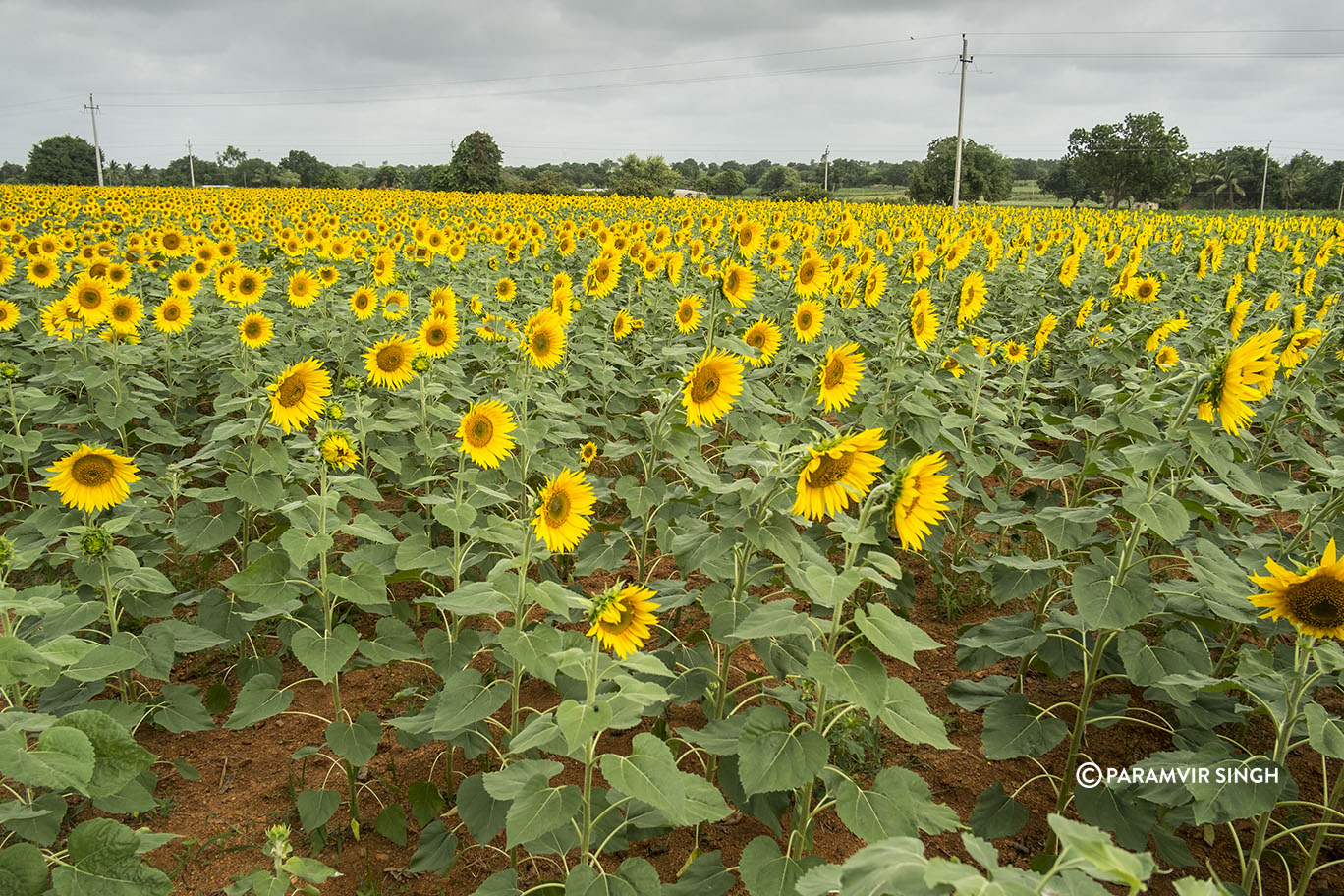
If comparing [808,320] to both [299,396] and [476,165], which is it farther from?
[476,165]

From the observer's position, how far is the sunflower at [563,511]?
8.76 feet

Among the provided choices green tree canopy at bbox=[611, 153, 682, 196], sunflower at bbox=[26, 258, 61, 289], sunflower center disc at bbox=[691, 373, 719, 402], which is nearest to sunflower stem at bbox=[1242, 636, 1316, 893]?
sunflower center disc at bbox=[691, 373, 719, 402]

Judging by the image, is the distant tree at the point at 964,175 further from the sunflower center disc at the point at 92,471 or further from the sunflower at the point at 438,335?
the sunflower center disc at the point at 92,471

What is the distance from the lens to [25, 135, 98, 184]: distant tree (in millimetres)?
54531

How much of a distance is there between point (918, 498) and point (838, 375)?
5.36ft

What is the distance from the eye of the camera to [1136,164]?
225 ft

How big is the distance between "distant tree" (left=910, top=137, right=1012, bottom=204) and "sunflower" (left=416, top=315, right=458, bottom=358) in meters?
39.5

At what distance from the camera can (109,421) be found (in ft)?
15.7

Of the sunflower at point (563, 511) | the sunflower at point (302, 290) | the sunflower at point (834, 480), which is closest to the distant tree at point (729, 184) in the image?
the sunflower at point (302, 290)

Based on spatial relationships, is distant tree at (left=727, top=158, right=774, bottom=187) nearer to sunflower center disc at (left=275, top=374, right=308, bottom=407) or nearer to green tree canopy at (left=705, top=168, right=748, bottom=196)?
green tree canopy at (left=705, top=168, right=748, bottom=196)

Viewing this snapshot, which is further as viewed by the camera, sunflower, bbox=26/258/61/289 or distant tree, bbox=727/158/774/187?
distant tree, bbox=727/158/774/187

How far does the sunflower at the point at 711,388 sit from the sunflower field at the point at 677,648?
19mm

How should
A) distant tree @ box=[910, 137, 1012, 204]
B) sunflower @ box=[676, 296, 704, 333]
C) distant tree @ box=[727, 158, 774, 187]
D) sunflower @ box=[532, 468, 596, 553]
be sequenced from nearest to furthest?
sunflower @ box=[532, 468, 596, 553] → sunflower @ box=[676, 296, 704, 333] → distant tree @ box=[910, 137, 1012, 204] → distant tree @ box=[727, 158, 774, 187]

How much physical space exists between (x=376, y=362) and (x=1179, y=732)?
4.10m
